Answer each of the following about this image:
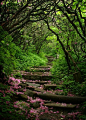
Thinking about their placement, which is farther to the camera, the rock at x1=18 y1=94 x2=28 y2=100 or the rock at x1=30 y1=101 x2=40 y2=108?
the rock at x1=18 y1=94 x2=28 y2=100

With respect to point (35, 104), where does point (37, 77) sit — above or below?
below

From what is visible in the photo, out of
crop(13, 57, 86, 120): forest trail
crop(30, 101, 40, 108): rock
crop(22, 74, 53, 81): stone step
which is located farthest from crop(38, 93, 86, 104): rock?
crop(22, 74, 53, 81): stone step

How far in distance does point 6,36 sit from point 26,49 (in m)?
10.2

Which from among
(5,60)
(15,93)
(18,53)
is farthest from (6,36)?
(18,53)

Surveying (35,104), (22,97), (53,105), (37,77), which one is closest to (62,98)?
(53,105)

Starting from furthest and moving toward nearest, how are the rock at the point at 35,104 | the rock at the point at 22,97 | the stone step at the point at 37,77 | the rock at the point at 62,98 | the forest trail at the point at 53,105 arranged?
the stone step at the point at 37,77 → the rock at the point at 22,97 → the rock at the point at 62,98 → the rock at the point at 35,104 → the forest trail at the point at 53,105

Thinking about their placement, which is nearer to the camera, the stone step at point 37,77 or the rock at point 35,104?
the rock at point 35,104

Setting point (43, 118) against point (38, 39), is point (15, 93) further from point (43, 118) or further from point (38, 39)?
point (38, 39)

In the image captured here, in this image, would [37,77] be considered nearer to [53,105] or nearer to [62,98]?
[62,98]

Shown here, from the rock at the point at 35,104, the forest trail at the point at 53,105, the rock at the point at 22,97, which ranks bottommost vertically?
the forest trail at the point at 53,105

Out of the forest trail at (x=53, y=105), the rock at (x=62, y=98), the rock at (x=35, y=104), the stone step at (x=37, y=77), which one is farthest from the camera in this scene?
the stone step at (x=37, y=77)

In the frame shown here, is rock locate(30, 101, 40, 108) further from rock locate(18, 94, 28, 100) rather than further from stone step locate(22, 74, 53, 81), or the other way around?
stone step locate(22, 74, 53, 81)

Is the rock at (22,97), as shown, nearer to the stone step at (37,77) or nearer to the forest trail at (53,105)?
the forest trail at (53,105)

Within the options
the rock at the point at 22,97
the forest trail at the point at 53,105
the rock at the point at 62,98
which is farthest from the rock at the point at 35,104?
the rock at the point at 62,98
